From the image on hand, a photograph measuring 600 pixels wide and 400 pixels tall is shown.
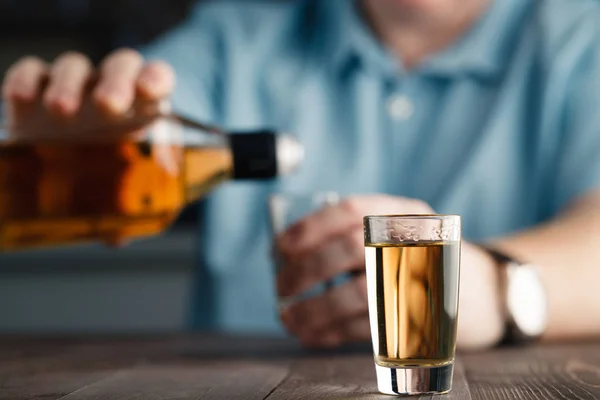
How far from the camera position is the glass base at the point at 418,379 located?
2.15 ft

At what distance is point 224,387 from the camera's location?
28.1 inches

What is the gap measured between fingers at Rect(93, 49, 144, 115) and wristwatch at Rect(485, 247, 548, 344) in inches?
18.6

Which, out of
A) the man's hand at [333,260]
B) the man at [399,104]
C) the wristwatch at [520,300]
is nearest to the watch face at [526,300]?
the wristwatch at [520,300]

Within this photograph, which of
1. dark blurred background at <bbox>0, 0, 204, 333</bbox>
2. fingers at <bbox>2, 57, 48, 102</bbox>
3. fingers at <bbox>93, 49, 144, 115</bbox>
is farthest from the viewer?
dark blurred background at <bbox>0, 0, 204, 333</bbox>

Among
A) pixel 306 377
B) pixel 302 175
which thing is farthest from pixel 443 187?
pixel 306 377

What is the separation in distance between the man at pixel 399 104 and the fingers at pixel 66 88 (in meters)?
0.49

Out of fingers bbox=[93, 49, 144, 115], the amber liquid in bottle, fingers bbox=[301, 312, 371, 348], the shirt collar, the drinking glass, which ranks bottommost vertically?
fingers bbox=[301, 312, 371, 348]

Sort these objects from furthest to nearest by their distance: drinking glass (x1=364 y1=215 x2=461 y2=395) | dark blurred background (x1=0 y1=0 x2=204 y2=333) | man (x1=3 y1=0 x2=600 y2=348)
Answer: dark blurred background (x1=0 y1=0 x2=204 y2=333) < man (x1=3 y1=0 x2=600 y2=348) < drinking glass (x1=364 y1=215 x2=461 y2=395)

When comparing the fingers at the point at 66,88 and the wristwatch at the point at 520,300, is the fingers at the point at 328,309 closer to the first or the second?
the wristwatch at the point at 520,300

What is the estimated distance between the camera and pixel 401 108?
170 cm

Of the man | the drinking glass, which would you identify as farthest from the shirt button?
the drinking glass

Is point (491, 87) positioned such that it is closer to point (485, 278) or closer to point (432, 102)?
point (432, 102)

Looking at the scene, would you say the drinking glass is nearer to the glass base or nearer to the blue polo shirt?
the glass base

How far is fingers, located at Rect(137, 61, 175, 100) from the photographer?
0.96 m
